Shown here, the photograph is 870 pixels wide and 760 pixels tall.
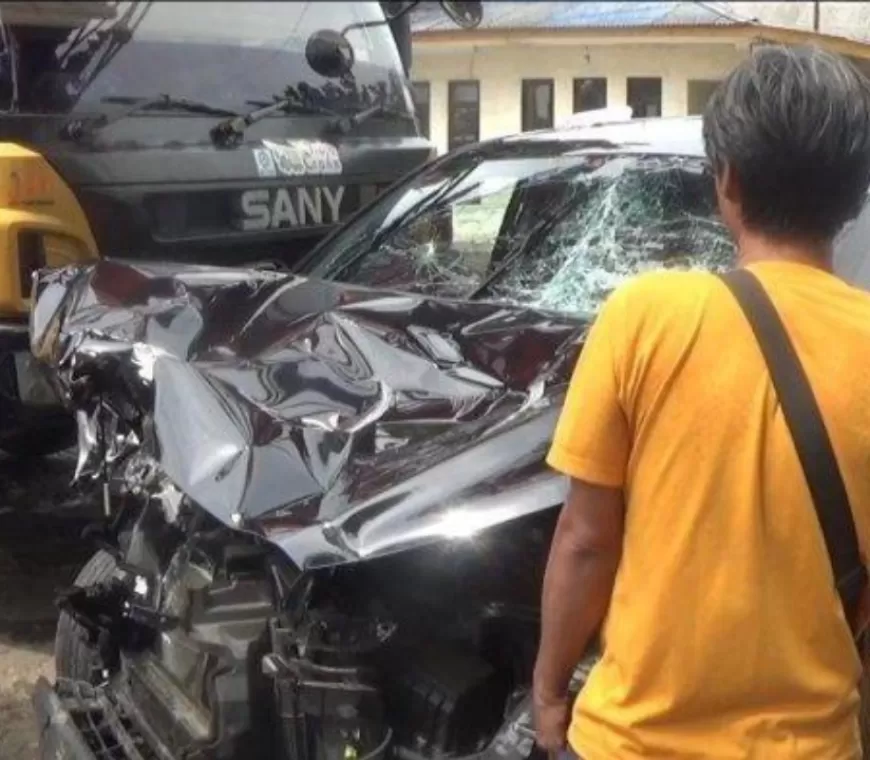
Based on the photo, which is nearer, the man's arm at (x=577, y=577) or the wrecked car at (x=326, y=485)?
the man's arm at (x=577, y=577)

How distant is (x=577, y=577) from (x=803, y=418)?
0.36 meters

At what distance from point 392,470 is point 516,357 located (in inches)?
22.4

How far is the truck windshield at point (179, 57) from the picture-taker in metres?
4.77

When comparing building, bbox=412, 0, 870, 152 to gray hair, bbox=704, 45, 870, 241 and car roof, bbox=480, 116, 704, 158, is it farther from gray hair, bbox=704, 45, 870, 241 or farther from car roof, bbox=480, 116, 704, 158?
gray hair, bbox=704, 45, 870, 241

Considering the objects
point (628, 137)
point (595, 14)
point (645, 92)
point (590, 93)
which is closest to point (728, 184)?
point (628, 137)

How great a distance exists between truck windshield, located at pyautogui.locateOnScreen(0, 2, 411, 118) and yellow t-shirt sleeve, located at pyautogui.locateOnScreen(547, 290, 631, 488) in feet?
11.2

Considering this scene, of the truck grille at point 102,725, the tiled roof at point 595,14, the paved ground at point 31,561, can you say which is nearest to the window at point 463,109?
the tiled roof at point 595,14

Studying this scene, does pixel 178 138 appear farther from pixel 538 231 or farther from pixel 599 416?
pixel 599 416

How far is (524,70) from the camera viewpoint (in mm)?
20688

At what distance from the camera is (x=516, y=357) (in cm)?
290

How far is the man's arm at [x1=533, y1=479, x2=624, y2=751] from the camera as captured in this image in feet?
5.84

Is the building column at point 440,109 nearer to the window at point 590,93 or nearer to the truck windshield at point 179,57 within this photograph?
the window at point 590,93

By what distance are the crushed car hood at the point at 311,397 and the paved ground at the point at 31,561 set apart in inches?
56.4

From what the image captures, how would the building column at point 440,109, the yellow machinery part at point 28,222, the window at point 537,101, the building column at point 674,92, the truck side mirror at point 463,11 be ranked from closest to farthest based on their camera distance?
the yellow machinery part at point 28,222, the truck side mirror at point 463,11, the building column at point 674,92, the window at point 537,101, the building column at point 440,109
